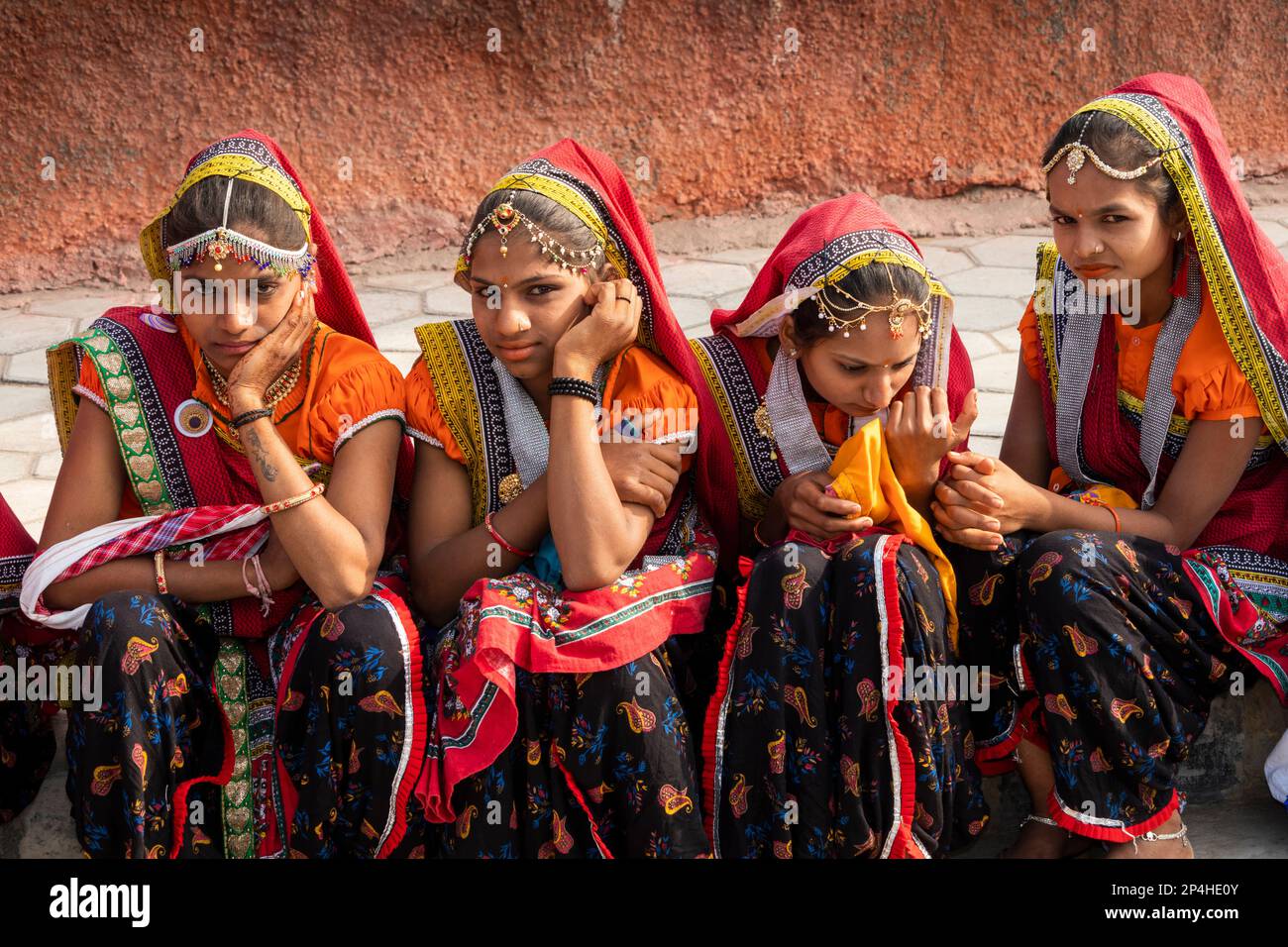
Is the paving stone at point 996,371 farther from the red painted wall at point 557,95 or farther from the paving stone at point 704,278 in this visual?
the red painted wall at point 557,95

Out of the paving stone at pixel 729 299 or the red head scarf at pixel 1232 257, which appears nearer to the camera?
the red head scarf at pixel 1232 257

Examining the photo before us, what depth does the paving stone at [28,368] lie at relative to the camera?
549 centimetres

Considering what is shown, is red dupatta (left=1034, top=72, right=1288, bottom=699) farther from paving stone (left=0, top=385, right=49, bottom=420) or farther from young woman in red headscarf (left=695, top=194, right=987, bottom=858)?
paving stone (left=0, top=385, right=49, bottom=420)

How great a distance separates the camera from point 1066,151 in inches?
118

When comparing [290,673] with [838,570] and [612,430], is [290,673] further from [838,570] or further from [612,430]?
[838,570]

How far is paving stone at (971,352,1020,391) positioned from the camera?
5.11 metres


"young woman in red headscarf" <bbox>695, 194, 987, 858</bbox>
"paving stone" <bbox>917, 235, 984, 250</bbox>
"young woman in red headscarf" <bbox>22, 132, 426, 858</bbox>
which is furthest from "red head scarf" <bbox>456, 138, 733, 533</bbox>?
"paving stone" <bbox>917, 235, 984, 250</bbox>

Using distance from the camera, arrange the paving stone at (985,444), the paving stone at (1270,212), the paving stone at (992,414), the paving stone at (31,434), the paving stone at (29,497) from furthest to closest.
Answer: the paving stone at (1270,212) < the paving stone at (31,434) < the paving stone at (992,414) < the paving stone at (985,444) < the paving stone at (29,497)

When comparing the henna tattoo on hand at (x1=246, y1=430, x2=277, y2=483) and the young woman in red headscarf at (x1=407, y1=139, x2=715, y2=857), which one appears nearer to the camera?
the young woman in red headscarf at (x1=407, y1=139, x2=715, y2=857)

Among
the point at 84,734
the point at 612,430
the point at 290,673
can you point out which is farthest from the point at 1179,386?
the point at 84,734

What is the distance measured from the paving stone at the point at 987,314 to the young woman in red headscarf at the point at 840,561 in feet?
8.68

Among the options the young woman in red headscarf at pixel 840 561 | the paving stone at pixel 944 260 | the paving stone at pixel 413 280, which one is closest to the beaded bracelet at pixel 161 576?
the young woman in red headscarf at pixel 840 561

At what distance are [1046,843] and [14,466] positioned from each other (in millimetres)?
3535

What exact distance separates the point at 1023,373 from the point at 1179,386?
45 cm
